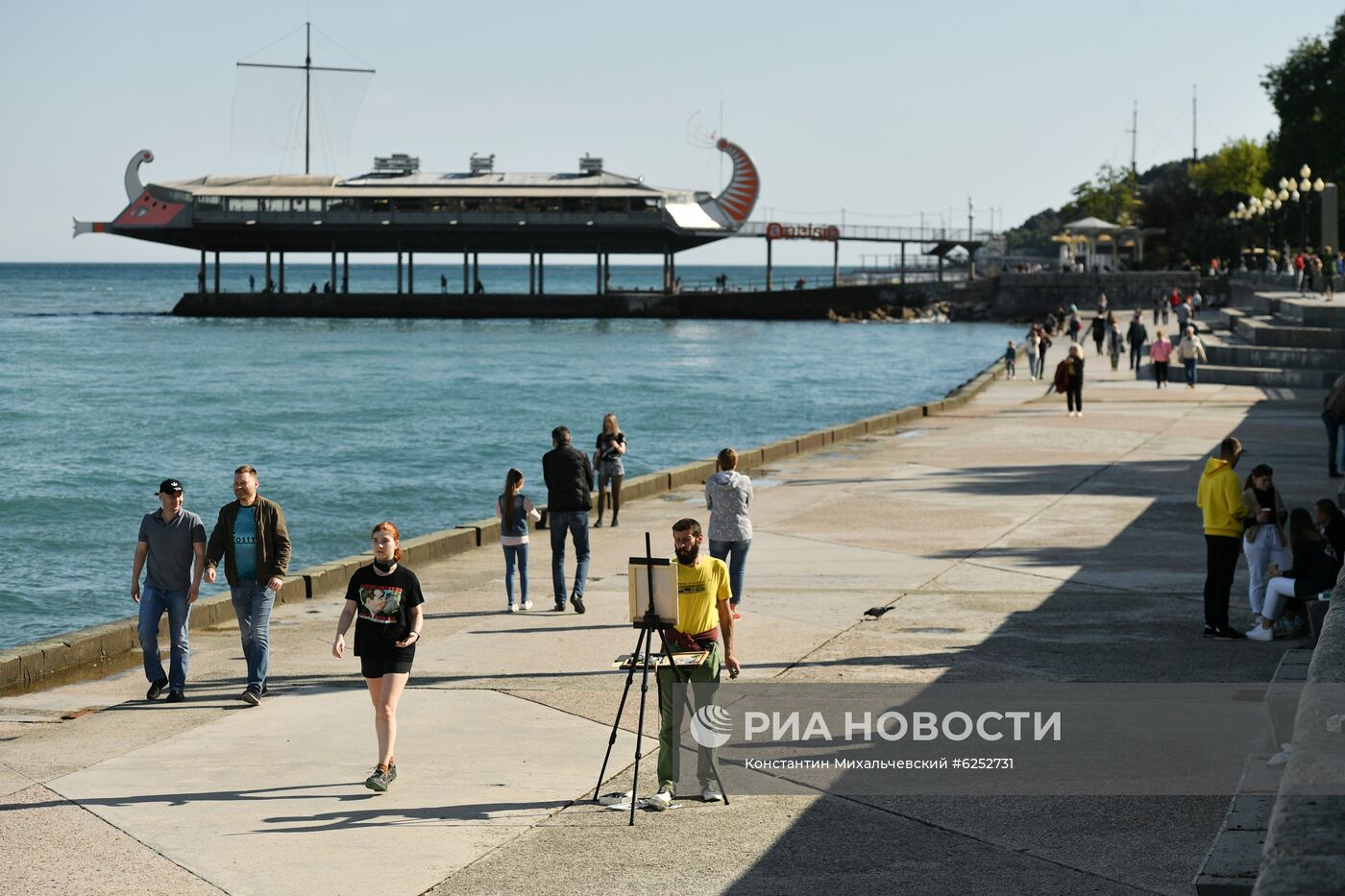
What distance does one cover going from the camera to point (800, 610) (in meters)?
15.2

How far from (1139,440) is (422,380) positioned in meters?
43.7

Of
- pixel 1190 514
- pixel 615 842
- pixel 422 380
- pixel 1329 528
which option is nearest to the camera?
pixel 615 842

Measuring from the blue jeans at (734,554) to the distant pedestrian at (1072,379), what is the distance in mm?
21641

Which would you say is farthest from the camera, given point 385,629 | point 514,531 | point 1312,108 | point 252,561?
point 1312,108

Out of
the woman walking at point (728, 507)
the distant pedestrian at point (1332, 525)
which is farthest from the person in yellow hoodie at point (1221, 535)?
the woman walking at point (728, 507)

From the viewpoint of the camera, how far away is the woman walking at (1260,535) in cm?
1398

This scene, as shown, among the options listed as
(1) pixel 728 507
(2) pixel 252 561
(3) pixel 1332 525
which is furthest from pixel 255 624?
(3) pixel 1332 525

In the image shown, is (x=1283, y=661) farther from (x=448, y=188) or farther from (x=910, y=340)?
(x=448, y=188)

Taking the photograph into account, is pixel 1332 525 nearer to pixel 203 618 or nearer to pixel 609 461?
pixel 609 461

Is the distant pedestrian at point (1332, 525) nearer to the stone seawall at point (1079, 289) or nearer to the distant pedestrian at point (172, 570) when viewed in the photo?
the distant pedestrian at point (172, 570)

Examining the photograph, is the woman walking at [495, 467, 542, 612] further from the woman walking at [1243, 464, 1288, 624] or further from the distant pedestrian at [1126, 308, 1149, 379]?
the distant pedestrian at [1126, 308, 1149, 379]

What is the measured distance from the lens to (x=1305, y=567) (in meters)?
13.0

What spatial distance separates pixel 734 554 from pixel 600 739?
Result: 12.8 ft

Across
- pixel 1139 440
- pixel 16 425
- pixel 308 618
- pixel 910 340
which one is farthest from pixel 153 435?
pixel 910 340
